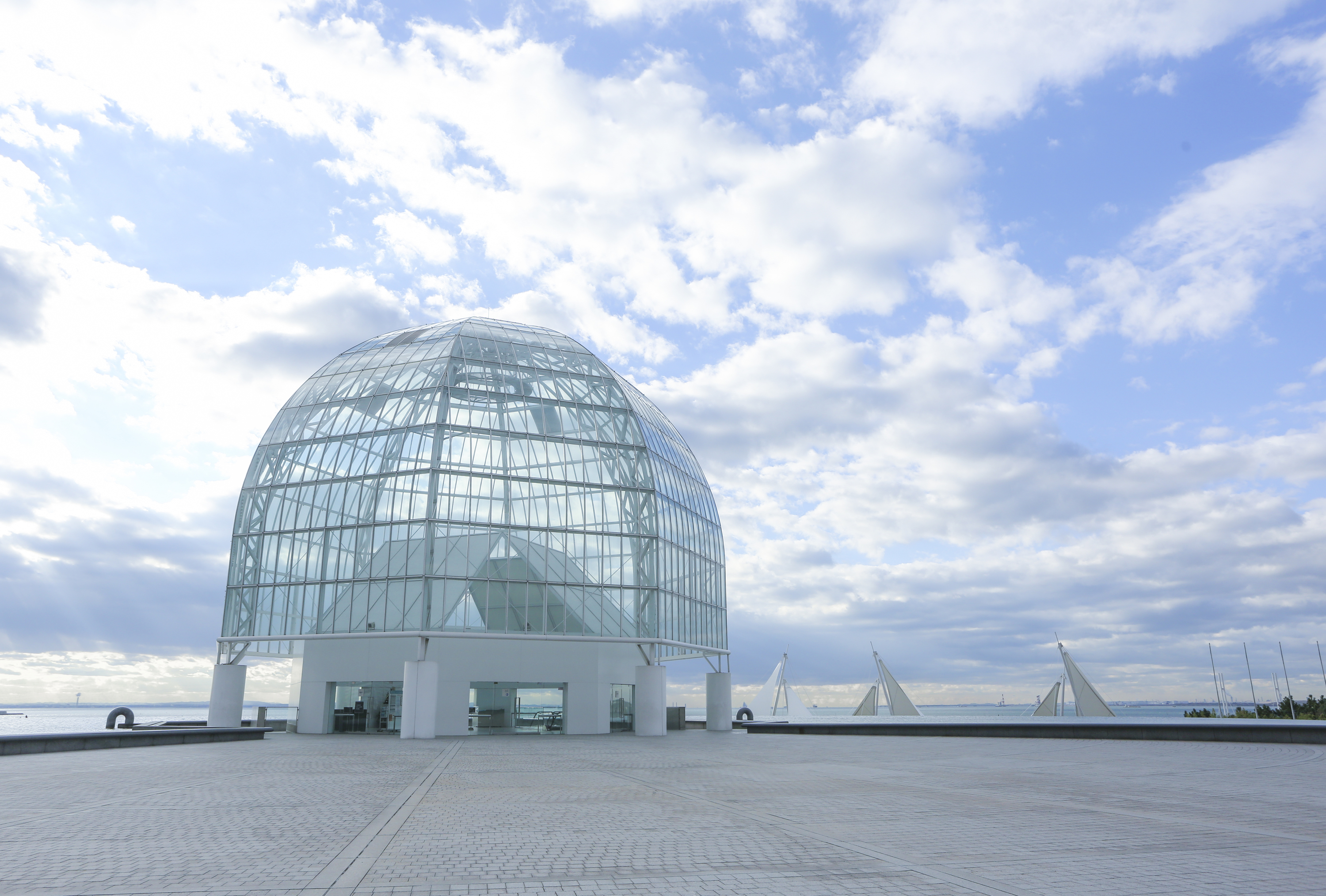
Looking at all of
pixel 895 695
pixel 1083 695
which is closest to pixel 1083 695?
pixel 1083 695

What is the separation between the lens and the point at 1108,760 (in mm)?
22750

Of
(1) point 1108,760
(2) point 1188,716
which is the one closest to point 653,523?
(1) point 1108,760

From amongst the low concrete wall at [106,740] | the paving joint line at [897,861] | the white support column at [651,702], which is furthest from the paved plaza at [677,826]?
the white support column at [651,702]

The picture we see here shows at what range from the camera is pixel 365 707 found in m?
44.4

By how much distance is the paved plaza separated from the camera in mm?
9180

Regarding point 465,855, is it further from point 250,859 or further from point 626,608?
point 626,608

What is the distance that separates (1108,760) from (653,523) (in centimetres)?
2549

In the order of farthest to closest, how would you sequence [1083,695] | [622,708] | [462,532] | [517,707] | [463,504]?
[1083,695], [622,708], [517,707], [463,504], [462,532]

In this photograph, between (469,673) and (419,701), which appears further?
(469,673)

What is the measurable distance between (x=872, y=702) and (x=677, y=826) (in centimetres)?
7937

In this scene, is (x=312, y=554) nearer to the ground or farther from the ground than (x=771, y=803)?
farther from the ground

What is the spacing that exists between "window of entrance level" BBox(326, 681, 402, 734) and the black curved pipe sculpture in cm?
906

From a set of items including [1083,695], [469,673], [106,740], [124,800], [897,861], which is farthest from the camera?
[1083,695]

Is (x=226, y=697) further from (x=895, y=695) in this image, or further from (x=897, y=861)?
(x=895, y=695)
